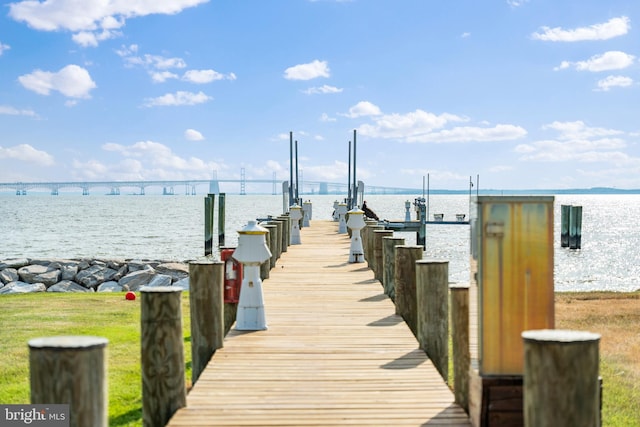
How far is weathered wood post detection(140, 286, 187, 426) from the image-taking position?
523 centimetres

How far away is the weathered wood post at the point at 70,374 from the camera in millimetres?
3576

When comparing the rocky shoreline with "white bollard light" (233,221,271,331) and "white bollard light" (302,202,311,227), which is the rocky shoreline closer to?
"white bollard light" (302,202,311,227)

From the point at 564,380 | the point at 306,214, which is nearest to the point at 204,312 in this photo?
the point at 564,380

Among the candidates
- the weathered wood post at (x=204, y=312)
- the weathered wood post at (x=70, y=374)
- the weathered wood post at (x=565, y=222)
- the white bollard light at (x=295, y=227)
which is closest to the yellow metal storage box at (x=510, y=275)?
the weathered wood post at (x=70, y=374)

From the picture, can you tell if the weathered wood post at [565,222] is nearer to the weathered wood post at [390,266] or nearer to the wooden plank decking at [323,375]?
the weathered wood post at [390,266]

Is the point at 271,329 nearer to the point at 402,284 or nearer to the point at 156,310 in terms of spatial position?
the point at 402,284

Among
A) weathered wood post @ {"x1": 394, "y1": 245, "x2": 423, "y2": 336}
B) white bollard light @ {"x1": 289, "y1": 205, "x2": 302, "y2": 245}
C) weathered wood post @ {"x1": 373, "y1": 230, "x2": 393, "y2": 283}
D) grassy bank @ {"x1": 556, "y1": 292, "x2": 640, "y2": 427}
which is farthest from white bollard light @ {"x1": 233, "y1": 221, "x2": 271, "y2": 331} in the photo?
white bollard light @ {"x1": 289, "y1": 205, "x2": 302, "y2": 245}

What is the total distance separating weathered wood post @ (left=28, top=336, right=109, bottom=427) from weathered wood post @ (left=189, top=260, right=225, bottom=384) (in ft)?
11.3

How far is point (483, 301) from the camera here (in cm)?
457

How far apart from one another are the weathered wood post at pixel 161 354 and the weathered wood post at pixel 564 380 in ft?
9.01

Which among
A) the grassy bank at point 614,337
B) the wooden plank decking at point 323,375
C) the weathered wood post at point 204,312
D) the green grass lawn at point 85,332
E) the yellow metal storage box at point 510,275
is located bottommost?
the grassy bank at point 614,337

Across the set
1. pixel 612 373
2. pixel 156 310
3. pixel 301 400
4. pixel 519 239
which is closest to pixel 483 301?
pixel 519 239

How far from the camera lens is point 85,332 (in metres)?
12.8

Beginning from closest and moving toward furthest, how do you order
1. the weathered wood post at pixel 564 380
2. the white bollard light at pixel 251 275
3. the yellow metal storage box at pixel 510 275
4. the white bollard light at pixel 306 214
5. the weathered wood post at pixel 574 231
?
1. the weathered wood post at pixel 564 380
2. the yellow metal storage box at pixel 510 275
3. the white bollard light at pixel 251 275
4. the white bollard light at pixel 306 214
5. the weathered wood post at pixel 574 231
